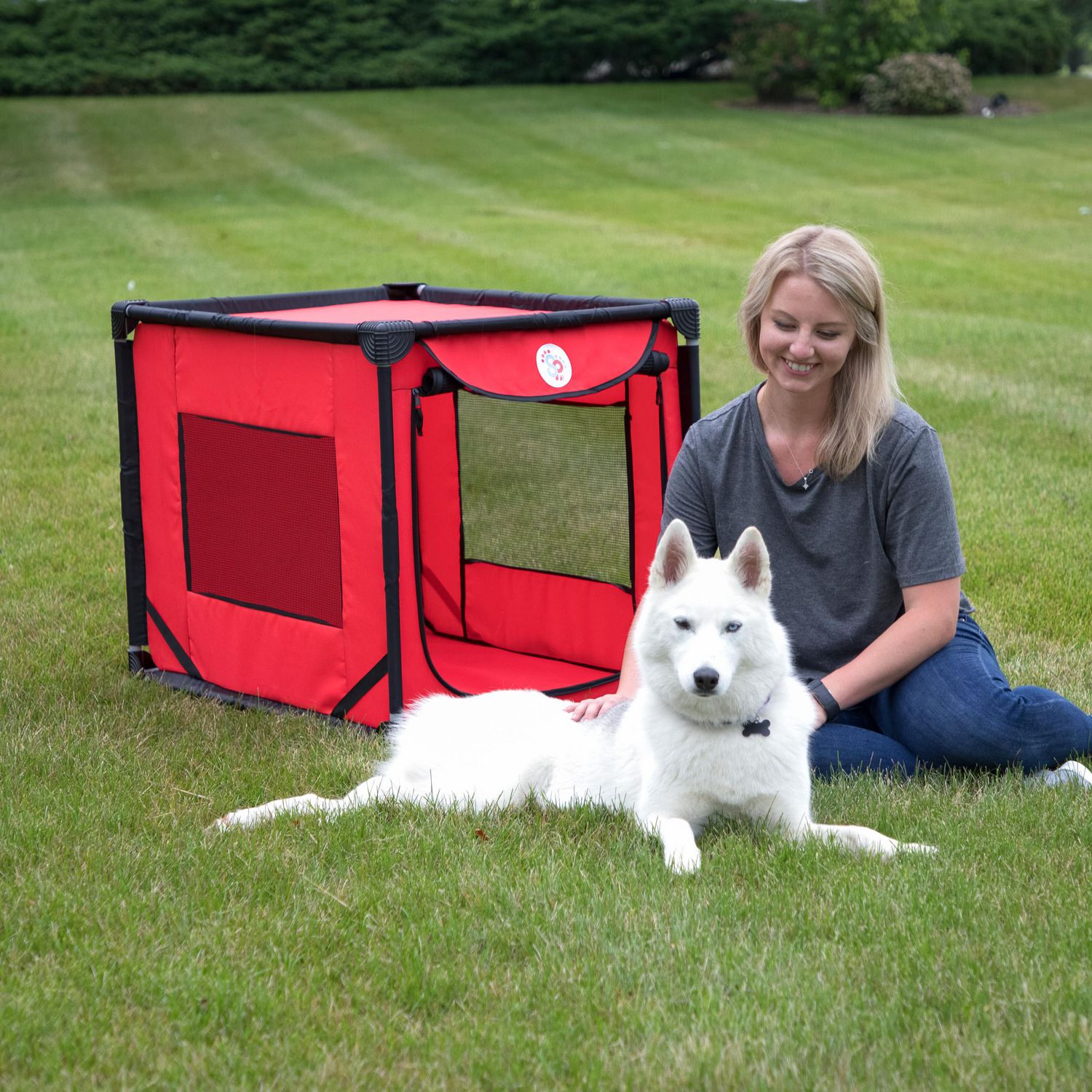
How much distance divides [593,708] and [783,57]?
91.8 feet

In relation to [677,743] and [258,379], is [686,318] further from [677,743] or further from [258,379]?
[677,743]

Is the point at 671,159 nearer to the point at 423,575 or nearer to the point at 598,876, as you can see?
the point at 423,575

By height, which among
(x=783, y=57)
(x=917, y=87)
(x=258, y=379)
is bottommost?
(x=258, y=379)

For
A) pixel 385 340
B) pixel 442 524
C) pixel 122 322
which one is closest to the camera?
pixel 385 340

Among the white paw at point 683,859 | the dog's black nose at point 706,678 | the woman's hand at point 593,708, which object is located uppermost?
the dog's black nose at point 706,678

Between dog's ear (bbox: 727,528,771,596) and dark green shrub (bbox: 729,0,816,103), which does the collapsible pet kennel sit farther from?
dark green shrub (bbox: 729,0,816,103)

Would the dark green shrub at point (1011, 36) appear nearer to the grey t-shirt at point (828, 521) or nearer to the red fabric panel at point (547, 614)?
the red fabric panel at point (547, 614)

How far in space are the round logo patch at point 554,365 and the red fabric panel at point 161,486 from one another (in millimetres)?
1278

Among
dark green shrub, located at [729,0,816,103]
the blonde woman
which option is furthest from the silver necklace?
dark green shrub, located at [729,0,816,103]

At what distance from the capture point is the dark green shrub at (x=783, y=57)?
28.6m

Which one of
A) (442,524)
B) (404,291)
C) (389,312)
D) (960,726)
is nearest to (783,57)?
(404,291)

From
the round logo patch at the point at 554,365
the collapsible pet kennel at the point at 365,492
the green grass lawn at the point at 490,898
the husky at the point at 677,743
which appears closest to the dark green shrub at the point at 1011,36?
the green grass lawn at the point at 490,898

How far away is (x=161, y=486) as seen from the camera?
14.9ft

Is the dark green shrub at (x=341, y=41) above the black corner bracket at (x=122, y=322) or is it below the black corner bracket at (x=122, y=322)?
above
